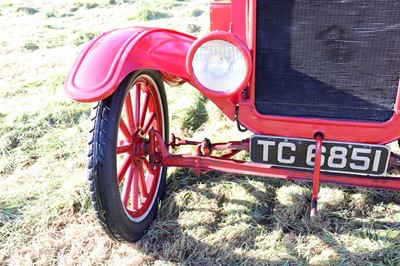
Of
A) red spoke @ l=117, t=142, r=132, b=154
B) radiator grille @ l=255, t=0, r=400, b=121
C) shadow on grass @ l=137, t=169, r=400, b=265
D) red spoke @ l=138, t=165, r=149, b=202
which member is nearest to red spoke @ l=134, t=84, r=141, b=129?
red spoke @ l=117, t=142, r=132, b=154

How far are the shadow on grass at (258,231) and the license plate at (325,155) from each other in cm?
44

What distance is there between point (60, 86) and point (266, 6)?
3.11 m

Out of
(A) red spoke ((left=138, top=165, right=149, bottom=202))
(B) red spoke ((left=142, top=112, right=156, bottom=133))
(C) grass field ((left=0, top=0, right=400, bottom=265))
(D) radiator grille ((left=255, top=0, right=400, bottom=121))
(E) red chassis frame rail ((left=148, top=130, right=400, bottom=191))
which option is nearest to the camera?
(D) radiator grille ((left=255, top=0, right=400, bottom=121))

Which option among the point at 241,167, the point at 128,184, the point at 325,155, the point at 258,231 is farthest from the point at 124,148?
the point at 325,155

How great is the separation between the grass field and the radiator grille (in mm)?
668

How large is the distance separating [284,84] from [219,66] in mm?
336

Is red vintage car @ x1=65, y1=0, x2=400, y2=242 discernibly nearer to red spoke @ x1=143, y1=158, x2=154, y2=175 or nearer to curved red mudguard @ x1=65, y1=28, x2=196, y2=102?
curved red mudguard @ x1=65, y1=28, x2=196, y2=102

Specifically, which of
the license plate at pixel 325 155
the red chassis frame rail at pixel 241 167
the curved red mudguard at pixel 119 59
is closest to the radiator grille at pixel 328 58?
the license plate at pixel 325 155

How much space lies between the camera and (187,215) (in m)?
2.46

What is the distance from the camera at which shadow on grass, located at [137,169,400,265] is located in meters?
2.14

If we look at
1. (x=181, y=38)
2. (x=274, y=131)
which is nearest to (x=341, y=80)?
(x=274, y=131)

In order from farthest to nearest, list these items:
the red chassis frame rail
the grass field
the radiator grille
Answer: the grass field
the red chassis frame rail
the radiator grille

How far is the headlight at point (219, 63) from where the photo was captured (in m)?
1.88

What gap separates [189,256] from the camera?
218 cm
